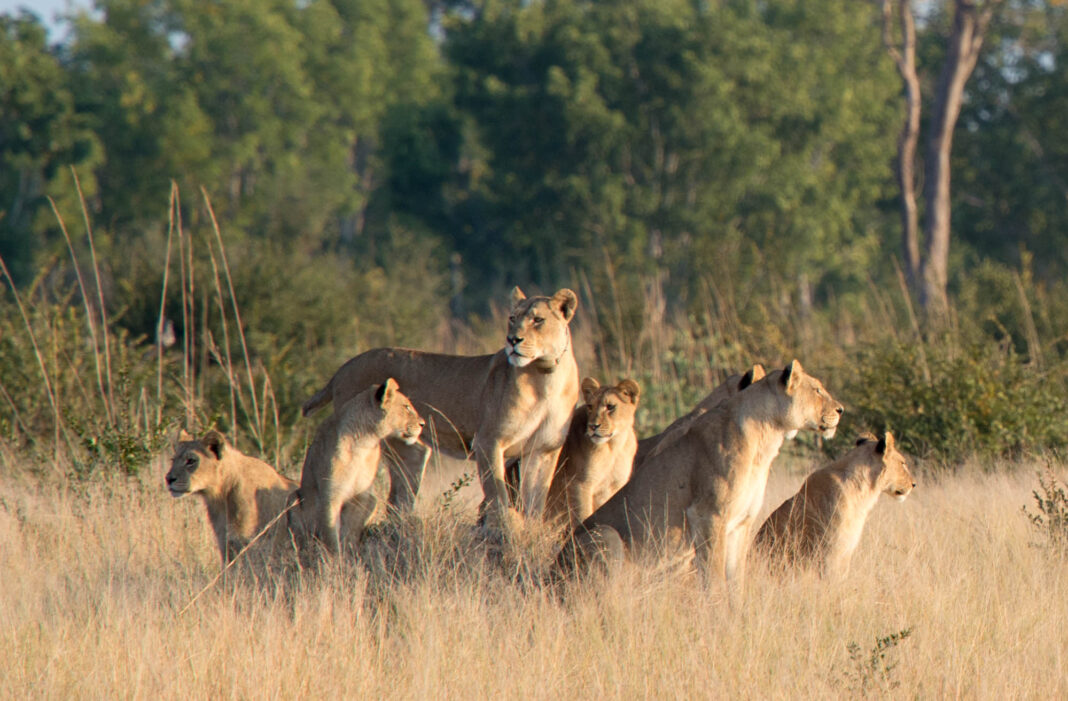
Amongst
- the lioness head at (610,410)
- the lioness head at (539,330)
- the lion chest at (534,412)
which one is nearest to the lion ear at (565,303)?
the lioness head at (539,330)

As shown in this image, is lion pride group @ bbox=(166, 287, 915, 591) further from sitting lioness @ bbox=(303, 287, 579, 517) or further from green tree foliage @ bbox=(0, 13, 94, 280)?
green tree foliage @ bbox=(0, 13, 94, 280)

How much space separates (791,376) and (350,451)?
1.86 meters

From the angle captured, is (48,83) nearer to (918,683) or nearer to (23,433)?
(23,433)

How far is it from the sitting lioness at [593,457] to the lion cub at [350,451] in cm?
81

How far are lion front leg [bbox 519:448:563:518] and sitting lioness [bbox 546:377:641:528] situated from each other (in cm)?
12

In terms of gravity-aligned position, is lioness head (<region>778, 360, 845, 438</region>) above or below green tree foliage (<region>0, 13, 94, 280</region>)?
below

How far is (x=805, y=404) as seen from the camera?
5.61 metres

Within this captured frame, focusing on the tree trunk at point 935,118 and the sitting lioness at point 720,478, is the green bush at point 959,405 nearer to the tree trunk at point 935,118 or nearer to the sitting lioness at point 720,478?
the sitting lioness at point 720,478

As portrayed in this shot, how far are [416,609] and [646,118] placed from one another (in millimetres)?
27049

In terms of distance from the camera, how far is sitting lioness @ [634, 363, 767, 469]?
602cm

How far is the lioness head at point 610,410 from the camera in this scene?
233 inches

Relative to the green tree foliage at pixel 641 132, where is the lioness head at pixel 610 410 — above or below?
below

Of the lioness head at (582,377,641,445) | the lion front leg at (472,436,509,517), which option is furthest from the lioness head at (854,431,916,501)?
the lion front leg at (472,436,509,517)

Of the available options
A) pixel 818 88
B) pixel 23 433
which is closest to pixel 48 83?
pixel 818 88
